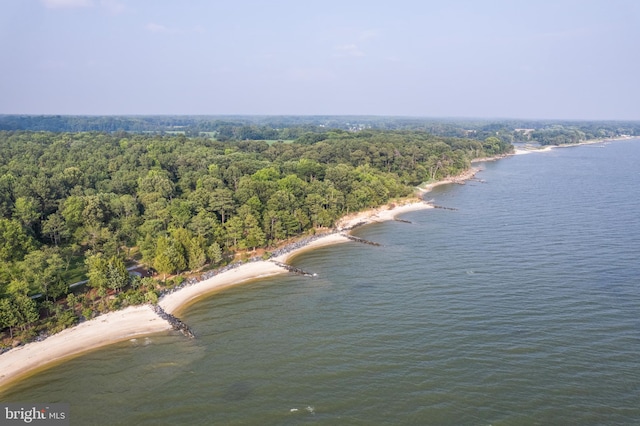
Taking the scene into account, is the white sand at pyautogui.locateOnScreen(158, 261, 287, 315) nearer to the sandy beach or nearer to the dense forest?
the sandy beach

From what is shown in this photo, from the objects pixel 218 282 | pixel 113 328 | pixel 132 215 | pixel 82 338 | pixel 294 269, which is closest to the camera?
pixel 82 338

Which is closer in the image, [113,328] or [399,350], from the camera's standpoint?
[399,350]

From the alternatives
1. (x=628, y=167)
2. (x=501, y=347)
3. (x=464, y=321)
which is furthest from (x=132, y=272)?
(x=628, y=167)

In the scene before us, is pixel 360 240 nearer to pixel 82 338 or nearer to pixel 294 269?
pixel 294 269

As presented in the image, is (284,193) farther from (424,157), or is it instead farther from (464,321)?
(424,157)

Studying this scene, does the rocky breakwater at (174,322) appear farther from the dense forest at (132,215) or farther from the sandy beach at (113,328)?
the dense forest at (132,215)

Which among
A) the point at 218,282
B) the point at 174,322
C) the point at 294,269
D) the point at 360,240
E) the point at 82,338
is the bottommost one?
the point at 82,338

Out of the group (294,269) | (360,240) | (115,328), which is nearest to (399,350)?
(294,269)
